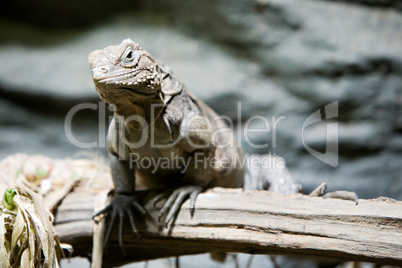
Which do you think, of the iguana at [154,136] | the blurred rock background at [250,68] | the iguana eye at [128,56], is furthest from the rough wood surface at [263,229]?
the blurred rock background at [250,68]

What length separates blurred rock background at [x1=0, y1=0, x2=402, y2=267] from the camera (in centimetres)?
554

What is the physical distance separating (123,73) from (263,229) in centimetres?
157

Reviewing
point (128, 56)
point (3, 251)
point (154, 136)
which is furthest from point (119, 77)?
point (3, 251)

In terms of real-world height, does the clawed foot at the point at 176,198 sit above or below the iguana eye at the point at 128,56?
below

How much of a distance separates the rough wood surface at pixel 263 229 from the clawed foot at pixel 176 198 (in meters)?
0.05

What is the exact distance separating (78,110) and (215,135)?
116 inches

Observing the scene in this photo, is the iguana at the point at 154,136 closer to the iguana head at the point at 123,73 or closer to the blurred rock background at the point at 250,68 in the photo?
the iguana head at the point at 123,73

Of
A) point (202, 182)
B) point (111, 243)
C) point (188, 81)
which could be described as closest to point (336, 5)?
point (188, 81)

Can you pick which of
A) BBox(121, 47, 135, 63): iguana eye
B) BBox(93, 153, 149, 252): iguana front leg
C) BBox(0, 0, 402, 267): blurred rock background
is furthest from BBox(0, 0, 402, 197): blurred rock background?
BBox(121, 47, 135, 63): iguana eye

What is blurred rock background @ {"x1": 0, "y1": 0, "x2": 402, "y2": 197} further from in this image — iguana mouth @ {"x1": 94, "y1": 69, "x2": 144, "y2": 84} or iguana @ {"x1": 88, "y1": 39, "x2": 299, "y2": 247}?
iguana mouth @ {"x1": 94, "y1": 69, "x2": 144, "y2": 84}

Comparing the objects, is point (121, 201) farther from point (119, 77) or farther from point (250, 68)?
point (250, 68)

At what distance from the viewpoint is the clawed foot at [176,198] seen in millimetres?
3247

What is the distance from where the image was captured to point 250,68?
5805mm

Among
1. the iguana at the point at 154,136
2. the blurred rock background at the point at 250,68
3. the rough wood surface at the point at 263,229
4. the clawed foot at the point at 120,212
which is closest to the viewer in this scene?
the rough wood surface at the point at 263,229
